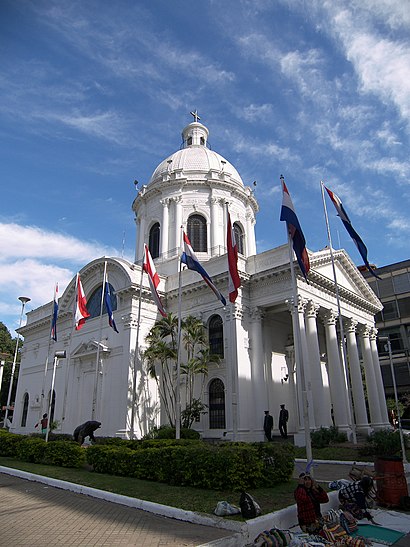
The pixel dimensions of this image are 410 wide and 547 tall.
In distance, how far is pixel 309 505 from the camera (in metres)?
7.13

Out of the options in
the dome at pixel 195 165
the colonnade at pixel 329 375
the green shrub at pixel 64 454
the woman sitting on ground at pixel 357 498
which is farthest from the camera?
the dome at pixel 195 165

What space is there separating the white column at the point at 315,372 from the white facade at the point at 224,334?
0.05m

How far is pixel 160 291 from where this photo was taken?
2827 cm

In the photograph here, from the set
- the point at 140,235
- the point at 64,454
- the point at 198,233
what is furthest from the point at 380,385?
the point at 64,454

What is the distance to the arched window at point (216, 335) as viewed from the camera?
25.3m

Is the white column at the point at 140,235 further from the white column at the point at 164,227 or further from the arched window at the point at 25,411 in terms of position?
the arched window at the point at 25,411

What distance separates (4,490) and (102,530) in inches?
241

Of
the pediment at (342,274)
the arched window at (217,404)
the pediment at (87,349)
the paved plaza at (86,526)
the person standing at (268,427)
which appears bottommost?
the paved plaza at (86,526)

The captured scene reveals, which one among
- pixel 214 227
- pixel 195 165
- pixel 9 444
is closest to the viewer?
pixel 9 444

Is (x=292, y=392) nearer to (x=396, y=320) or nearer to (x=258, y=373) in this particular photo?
(x=258, y=373)

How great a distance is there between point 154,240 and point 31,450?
20.9 meters

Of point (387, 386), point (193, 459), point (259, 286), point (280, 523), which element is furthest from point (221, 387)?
point (387, 386)

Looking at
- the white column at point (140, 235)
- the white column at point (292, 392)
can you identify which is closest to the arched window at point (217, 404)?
the white column at point (292, 392)

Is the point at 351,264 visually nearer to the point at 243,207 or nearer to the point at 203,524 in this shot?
the point at 243,207
